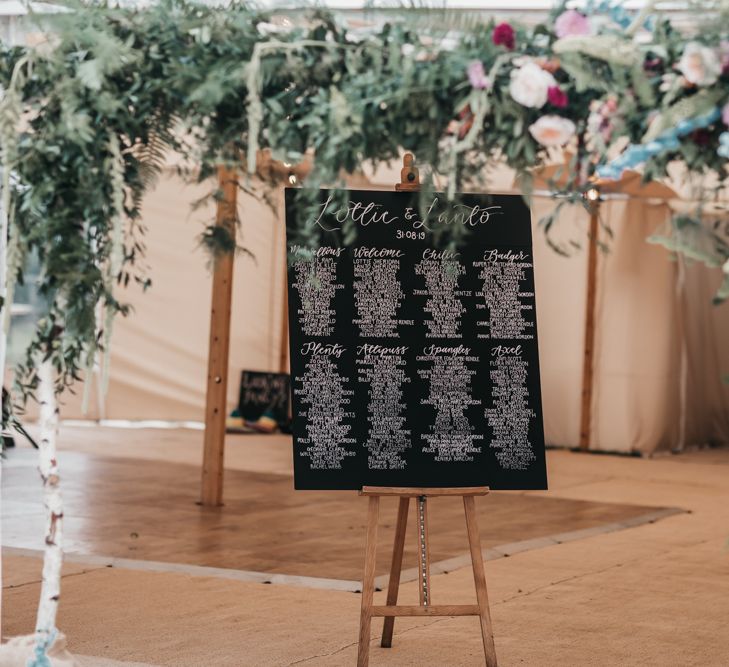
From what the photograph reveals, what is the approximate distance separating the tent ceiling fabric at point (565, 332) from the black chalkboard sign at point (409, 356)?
209 inches

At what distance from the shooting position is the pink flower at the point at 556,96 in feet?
7.92

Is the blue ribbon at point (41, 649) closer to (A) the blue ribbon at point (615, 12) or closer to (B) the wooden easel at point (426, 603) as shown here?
(B) the wooden easel at point (426, 603)

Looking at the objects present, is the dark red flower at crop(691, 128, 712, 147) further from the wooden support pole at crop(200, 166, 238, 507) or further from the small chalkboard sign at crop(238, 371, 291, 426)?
the small chalkboard sign at crop(238, 371, 291, 426)

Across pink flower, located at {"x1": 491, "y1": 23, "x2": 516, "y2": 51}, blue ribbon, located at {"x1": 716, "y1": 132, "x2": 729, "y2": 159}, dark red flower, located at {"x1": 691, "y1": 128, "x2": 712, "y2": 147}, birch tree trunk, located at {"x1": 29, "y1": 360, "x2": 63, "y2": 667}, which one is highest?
pink flower, located at {"x1": 491, "y1": 23, "x2": 516, "y2": 51}

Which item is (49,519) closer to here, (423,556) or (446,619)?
(423,556)

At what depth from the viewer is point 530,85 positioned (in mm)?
2393

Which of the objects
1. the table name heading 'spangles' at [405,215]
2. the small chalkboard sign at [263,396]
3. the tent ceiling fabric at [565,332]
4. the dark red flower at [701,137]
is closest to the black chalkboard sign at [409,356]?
the table name heading 'spangles' at [405,215]

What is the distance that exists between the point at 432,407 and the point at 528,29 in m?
1.52

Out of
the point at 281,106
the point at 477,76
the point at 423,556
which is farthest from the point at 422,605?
the point at 477,76

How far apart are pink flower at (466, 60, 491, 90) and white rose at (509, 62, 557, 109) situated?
0.05 m

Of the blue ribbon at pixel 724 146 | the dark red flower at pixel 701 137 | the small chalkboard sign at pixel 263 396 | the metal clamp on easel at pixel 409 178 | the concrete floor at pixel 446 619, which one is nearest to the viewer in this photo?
the blue ribbon at pixel 724 146

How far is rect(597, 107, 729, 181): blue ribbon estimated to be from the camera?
2363 mm

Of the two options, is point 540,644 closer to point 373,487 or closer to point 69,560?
point 373,487

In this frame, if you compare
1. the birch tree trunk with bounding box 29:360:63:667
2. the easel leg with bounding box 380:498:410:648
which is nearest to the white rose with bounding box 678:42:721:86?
the birch tree trunk with bounding box 29:360:63:667
